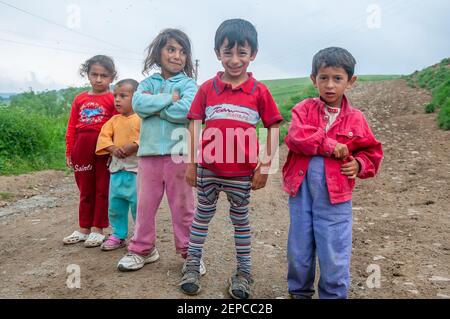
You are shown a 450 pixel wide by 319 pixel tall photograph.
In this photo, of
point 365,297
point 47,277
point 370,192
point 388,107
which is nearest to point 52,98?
point 388,107

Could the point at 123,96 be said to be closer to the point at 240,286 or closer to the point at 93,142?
the point at 93,142

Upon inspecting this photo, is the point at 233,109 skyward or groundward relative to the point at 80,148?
skyward

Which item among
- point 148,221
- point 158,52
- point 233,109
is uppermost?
point 158,52

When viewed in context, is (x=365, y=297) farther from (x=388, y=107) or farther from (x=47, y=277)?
(x=388, y=107)

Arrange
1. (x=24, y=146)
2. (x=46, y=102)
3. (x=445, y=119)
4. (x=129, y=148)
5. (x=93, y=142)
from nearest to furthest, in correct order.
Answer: (x=129, y=148) < (x=93, y=142) < (x=24, y=146) < (x=445, y=119) < (x=46, y=102)

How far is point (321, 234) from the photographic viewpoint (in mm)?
2648

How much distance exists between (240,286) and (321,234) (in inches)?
25.2

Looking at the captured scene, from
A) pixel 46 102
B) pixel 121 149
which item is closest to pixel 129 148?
pixel 121 149

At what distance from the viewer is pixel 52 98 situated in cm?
1762

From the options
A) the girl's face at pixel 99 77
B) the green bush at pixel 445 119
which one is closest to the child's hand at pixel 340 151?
the girl's face at pixel 99 77

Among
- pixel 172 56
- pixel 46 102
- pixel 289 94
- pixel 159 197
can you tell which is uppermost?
pixel 289 94

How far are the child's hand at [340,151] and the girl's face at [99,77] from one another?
2.29m

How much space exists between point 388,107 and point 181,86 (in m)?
11.5

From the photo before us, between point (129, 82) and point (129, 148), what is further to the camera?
point (129, 82)
